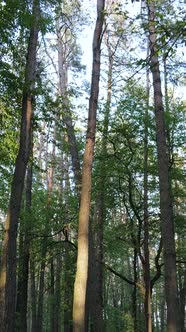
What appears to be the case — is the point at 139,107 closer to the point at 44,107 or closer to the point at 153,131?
the point at 153,131

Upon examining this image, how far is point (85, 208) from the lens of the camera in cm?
857

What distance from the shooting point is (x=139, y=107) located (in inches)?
559

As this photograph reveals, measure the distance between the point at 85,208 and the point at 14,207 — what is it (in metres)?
1.89

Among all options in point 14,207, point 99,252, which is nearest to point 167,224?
point 14,207

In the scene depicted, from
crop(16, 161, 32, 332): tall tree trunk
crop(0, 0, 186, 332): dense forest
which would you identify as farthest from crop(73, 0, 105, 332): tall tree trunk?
crop(16, 161, 32, 332): tall tree trunk

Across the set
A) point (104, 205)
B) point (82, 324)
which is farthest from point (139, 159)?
point (82, 324)

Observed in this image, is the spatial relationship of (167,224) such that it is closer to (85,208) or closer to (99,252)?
(85,208)

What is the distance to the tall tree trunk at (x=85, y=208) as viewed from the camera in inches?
298

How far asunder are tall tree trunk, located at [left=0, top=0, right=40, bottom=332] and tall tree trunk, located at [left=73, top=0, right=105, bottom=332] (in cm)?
167

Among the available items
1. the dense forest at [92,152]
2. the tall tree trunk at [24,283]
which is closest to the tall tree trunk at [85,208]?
the dense forest at [92,152]

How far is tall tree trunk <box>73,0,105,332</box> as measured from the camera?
298 inches

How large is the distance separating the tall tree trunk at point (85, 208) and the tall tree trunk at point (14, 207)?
1.67m

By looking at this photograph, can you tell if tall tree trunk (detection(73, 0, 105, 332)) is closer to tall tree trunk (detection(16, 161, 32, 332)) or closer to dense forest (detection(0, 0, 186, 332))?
dense forest (detection(0, 0, 186, 332))

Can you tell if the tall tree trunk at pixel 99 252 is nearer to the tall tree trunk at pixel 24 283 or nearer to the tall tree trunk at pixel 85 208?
the tall tree trunk at pixel 85 208
